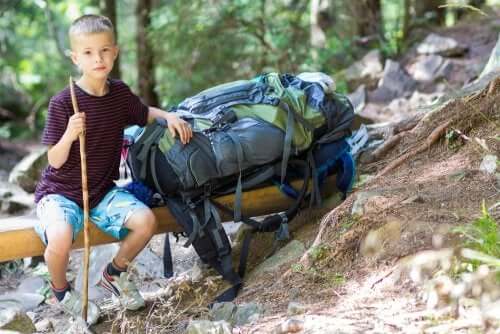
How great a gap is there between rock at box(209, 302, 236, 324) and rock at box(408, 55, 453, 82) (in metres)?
5.81

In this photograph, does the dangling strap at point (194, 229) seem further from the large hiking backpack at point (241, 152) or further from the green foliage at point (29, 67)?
the green foliage at point (29, 67)

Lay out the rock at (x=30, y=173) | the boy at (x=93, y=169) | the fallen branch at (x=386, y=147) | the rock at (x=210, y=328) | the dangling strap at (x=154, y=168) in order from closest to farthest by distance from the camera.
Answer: the rock at (x=210, y=328), the boy at (x=93, y=169), the dangling strap at (x=154, y=168), the fallen branch at (x=386, y=147), the rock at (x=30, y=173)

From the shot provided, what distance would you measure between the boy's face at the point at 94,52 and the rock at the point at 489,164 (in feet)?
7.90

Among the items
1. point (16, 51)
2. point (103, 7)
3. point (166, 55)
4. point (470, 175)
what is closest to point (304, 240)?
point (470, 175)

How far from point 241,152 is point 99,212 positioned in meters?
1.00

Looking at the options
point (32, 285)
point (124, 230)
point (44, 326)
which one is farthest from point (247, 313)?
point (32, 285)

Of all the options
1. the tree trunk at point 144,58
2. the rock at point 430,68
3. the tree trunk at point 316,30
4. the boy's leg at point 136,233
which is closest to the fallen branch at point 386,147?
the boy's leg at point 136,233

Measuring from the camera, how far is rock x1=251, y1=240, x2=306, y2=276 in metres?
4.34

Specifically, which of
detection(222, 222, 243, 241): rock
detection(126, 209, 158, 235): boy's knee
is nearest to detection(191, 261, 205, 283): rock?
detection(222, 222, 243, 241): rock

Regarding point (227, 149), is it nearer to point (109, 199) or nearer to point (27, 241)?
point (109, 199)

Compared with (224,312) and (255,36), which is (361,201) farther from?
(255,36)

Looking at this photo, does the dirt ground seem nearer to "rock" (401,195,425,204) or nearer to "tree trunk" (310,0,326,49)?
"rock" (401,195,425,204)

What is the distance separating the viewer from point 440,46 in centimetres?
945

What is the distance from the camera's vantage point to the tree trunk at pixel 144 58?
11547 mm
